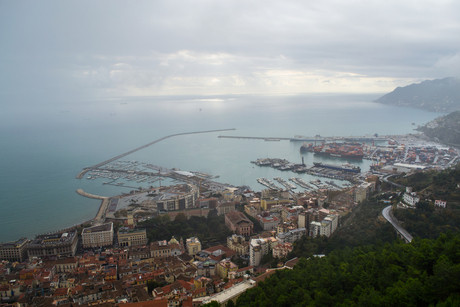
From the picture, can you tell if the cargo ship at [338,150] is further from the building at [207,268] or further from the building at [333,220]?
the building at [207,268]

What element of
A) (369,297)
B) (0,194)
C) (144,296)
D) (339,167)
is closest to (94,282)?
(144,296)

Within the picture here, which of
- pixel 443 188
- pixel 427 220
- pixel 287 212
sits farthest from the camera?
pixel 287 212

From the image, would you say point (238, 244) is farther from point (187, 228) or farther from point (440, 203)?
point (440, 203)

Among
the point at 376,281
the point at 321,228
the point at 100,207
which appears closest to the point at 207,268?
the point at 321,228

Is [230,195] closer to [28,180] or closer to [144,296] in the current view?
[144,296]

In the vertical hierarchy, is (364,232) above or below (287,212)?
above

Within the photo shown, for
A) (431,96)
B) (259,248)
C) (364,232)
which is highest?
(431,96)

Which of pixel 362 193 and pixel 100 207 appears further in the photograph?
pixel 100 207
